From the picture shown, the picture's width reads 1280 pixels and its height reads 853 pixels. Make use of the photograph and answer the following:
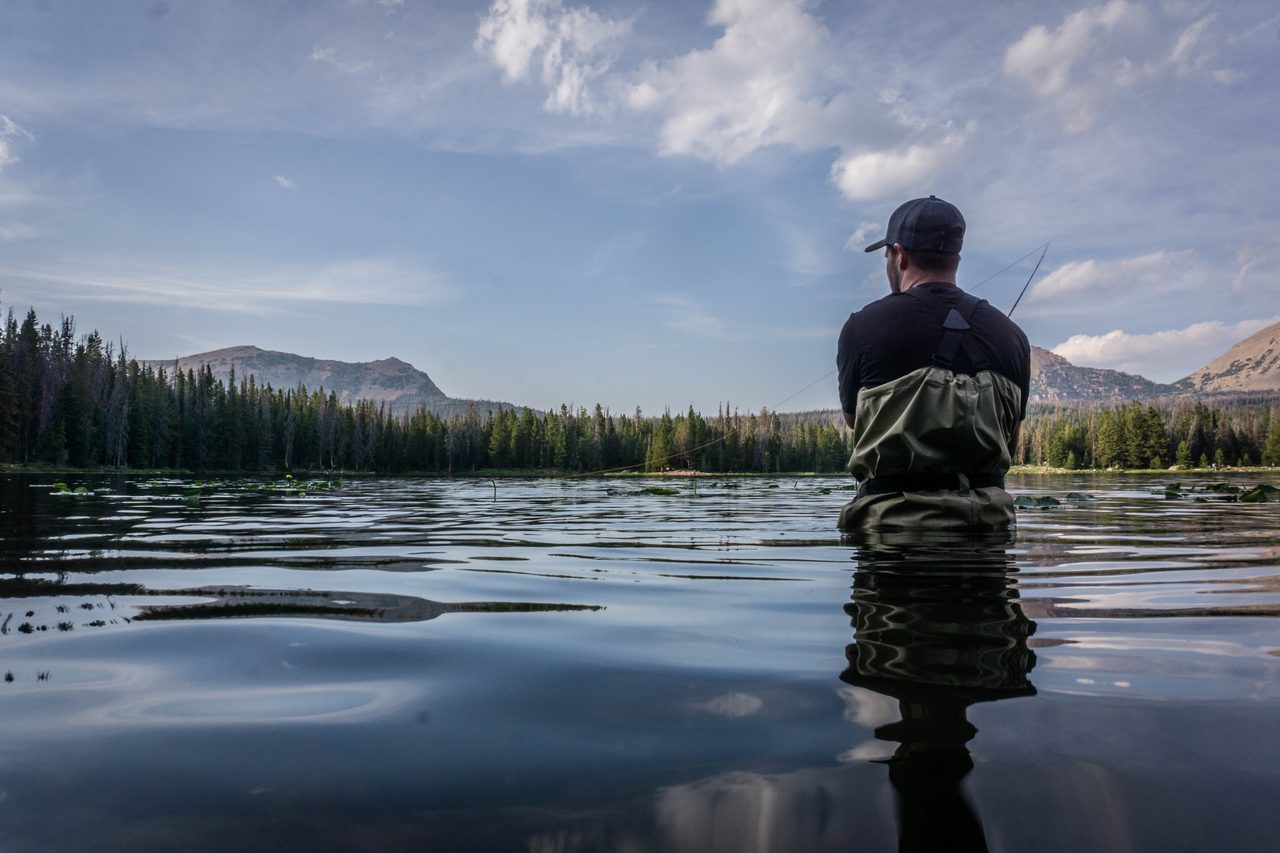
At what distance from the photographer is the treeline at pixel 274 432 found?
3184 inches

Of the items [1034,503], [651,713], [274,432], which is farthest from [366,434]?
[651,713]

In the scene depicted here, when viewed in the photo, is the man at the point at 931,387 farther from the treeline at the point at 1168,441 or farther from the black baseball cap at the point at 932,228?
the treeline at the point at 1168,441

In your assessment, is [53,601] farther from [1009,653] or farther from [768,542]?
[768,542]

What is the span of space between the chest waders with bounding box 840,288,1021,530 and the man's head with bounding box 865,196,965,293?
1.11ft

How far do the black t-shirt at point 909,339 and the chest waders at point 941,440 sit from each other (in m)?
0.06

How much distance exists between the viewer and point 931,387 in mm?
4984

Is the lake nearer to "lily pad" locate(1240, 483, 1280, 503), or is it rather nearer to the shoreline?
"lily pad" locate(1240, 483, 1280, 503)

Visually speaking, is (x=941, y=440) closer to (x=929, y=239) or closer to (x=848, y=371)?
(x=848, y=371)

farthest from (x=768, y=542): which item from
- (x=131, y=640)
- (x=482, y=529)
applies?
(x=131, y=640)

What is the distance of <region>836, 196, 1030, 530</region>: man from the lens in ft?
16.5

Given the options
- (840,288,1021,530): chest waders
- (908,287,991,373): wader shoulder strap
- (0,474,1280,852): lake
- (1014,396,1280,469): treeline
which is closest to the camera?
(0,474,1280,852): lake

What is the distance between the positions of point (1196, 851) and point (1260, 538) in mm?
7938

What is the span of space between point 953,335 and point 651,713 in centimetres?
411

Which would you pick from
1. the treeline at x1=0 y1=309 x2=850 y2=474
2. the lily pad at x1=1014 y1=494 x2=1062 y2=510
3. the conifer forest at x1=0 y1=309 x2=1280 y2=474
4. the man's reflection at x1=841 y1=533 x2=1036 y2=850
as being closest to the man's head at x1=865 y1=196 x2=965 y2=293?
the man's reflection at x1=841 y1=533 x2=1036 y2=850
